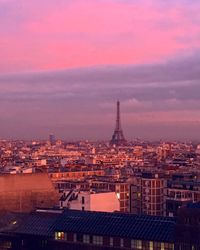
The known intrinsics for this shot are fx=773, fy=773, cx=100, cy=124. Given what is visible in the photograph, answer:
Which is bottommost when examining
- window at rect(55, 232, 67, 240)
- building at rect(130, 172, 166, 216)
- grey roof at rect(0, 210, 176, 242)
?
building at rect(130, 172, 166, 216)

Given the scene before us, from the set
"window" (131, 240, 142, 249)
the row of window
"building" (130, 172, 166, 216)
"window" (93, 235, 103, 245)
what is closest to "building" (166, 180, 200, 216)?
"building" (130, 172, 166, 216)

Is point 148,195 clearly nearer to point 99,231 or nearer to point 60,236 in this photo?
point 60,236

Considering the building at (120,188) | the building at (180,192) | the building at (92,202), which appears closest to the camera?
the building at (92,202)

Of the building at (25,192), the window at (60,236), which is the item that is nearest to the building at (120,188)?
the building at (25,192)

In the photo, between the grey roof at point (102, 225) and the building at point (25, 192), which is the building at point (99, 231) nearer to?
the grey roof at point (102, 225)

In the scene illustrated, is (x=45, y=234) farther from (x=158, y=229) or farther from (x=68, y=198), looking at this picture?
(x=68, y=198)

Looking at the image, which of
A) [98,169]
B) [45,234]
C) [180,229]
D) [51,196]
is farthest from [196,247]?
[98,169]

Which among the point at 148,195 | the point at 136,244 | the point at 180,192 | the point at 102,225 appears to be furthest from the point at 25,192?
the point at 180,192

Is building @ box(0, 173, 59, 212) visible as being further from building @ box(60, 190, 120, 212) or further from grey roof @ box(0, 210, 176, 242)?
grey roof @ box(0, 210, 176, 242)
